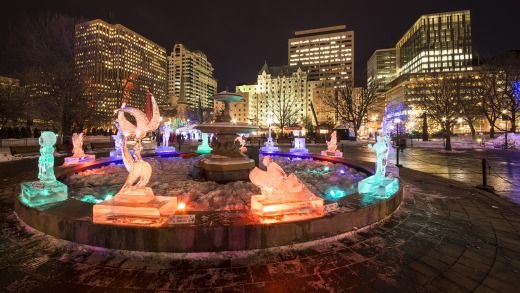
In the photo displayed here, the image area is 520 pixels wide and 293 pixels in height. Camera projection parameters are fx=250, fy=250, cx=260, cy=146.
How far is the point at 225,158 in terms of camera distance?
959 centimetres

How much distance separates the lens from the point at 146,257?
11.5 feet

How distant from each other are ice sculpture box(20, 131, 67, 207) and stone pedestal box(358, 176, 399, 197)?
6.54 m

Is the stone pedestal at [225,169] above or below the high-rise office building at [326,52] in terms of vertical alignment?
below

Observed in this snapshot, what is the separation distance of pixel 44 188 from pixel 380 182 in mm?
7216

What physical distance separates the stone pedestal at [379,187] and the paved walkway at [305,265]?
1017 millimetres

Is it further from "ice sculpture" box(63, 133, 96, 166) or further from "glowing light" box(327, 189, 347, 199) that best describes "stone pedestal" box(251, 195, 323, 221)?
"ice sculpture" box(63, 133, 96, 166)

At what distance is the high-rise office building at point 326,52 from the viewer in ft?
488

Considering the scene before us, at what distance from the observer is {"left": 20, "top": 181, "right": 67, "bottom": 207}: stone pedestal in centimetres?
479

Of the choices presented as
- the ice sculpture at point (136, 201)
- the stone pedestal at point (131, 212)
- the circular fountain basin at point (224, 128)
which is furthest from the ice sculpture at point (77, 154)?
the stone pedestal at point (131, 212)

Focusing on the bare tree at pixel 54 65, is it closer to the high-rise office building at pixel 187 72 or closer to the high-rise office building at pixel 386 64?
the high-rise office building at pixel 187 72

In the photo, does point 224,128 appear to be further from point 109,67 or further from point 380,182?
point 109,67

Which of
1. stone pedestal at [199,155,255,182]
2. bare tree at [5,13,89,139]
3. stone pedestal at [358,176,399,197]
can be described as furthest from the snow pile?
bare tree at [5,13,89,139]

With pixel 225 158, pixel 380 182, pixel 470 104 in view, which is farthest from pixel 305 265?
pixel 470 104

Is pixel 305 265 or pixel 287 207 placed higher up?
pixel 287 207
